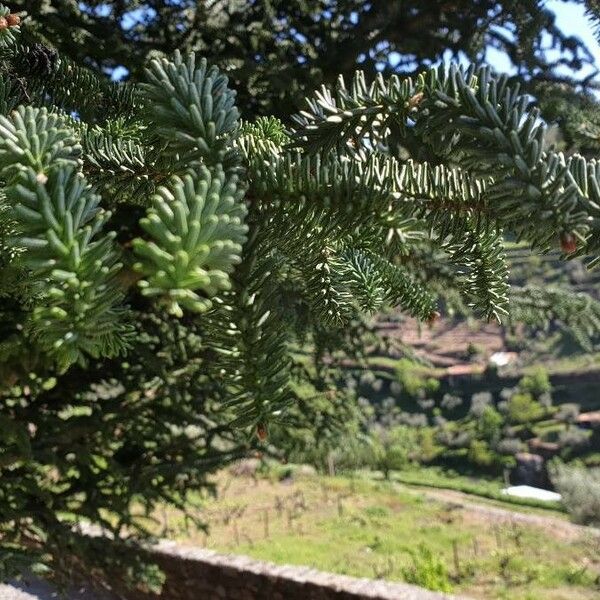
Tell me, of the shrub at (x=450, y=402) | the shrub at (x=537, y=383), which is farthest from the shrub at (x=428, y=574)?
the shrub at (x=450, y=402)

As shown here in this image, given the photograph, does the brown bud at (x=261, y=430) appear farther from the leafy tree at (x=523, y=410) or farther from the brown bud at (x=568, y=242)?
the leafy tree at (x=523, y=410)

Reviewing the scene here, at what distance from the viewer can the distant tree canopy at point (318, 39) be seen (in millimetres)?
2482

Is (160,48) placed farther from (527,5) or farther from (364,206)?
(364,206)

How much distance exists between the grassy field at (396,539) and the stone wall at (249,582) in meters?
0.66

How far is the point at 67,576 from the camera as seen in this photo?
9.70 feet

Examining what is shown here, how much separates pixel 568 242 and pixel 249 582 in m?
6.55

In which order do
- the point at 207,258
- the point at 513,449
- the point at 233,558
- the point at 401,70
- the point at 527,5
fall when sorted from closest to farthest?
1. the point at 207,258
2. the point at 527,5
3. the point at 401,70
4. the point at 233,558
5. the point at 513,449

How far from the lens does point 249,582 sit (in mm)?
6371

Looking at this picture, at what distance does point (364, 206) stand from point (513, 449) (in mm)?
36156

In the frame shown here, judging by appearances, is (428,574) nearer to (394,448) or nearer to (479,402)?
Answer: (394,448)

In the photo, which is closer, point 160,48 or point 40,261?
point 40,261

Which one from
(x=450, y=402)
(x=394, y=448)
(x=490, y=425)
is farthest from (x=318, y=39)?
(x=450, y=402)

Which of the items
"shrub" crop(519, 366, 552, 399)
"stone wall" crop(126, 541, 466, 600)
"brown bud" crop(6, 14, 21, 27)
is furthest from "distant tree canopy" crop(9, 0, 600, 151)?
"shrub" crop(519, 366, 552, 399)

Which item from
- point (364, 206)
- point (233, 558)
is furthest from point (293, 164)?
point (233, 558)
